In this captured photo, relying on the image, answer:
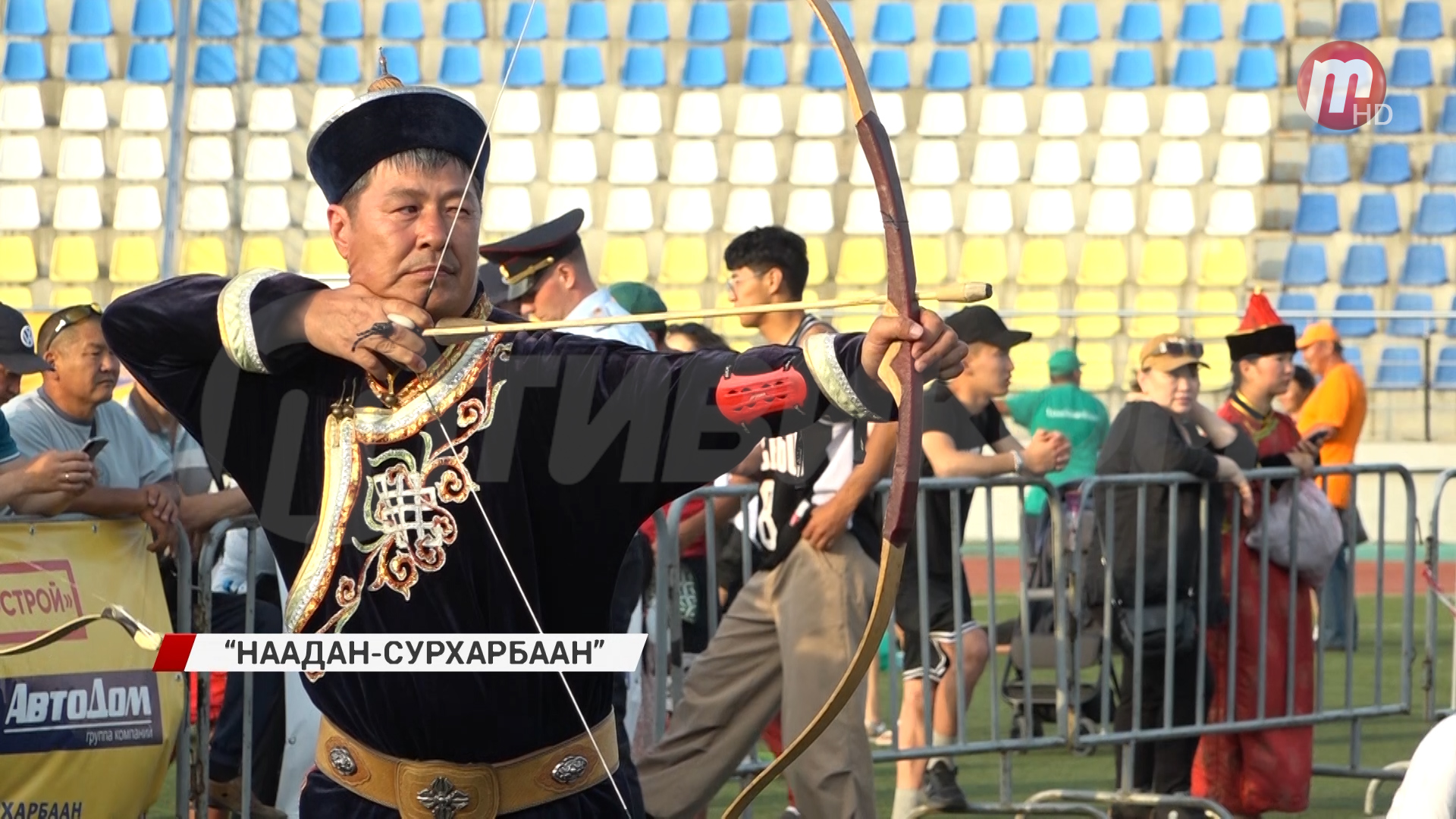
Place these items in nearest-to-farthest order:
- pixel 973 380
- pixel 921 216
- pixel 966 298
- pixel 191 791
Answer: pixel 966 298 → pixel 191 791 → pixel 973 380 → pixel 921 216

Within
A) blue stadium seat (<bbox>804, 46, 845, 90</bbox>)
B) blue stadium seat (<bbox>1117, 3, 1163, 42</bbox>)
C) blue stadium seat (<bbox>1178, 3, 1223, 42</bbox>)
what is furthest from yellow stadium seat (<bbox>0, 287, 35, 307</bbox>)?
blue stadium seat (<bbox>1178, 3, 1223, 42</bbox>)

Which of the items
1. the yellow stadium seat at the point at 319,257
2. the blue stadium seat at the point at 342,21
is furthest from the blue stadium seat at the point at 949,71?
the yellow stadium seat at the point at 319,257

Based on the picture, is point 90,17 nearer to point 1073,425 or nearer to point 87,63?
point 87,63

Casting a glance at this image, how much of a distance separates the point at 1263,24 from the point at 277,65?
6.86 metres

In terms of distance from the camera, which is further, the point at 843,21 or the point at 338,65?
the point at 843,21

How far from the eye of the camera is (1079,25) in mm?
14773

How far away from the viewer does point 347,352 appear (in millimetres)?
2494

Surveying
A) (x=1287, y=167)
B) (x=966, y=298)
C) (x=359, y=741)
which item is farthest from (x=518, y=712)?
(x=1287, y=167)

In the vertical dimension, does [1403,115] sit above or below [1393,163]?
above

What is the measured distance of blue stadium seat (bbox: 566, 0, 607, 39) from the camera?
1387 cm

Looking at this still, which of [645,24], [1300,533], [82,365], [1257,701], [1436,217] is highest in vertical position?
[645,24]

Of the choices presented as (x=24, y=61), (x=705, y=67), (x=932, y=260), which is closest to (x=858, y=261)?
(x=932, y=260)

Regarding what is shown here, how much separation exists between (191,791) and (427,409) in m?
2.46

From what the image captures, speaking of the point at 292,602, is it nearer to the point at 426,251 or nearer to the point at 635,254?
the point at 426,251
